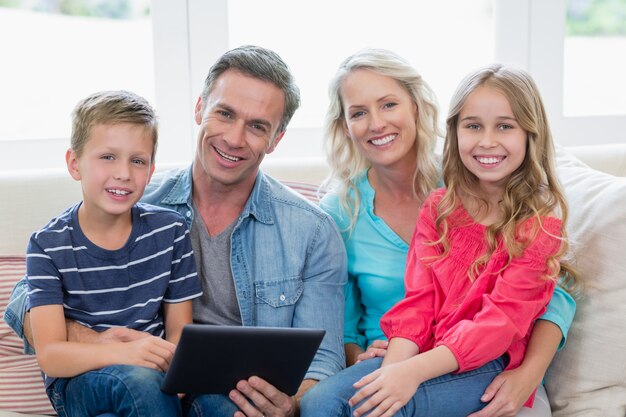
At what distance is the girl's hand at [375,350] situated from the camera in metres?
1.91

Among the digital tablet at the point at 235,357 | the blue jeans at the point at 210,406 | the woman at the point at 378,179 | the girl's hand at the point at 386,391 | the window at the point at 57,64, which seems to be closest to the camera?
the digital tablet at the point at 235,357

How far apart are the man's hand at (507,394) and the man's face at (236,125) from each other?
2.49ft

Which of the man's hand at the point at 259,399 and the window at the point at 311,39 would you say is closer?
the man's hand at the point at 259,399

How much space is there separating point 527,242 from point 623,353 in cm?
33

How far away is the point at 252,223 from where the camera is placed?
2.06 meters

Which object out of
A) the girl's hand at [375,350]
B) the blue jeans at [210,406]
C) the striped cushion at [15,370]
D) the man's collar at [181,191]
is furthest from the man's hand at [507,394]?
the striped cushion at [15,370]

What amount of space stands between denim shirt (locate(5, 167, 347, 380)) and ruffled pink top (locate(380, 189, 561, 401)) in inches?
7.1

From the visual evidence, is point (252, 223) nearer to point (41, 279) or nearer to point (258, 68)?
point (258, 68)

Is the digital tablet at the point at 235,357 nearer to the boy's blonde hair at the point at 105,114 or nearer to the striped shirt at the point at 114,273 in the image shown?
the striped shirt at the point at 114,273

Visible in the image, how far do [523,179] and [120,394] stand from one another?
97cm

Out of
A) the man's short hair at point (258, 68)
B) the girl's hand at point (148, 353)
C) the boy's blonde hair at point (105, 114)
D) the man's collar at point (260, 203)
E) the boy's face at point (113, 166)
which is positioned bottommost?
the girl's hand at point (148, 353)

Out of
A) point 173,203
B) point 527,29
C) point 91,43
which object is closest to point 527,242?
point 173,203

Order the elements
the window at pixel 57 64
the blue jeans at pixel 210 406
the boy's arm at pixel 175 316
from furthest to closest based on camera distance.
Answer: the window at pixel 57 64 → the boy's arm at pixel 175 316 → the blue jeans at pixel 210 406

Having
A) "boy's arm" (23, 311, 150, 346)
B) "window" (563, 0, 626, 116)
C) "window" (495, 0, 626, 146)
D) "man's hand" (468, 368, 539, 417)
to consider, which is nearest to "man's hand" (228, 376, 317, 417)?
"boy's arm" (23, 311, 150, 346)
